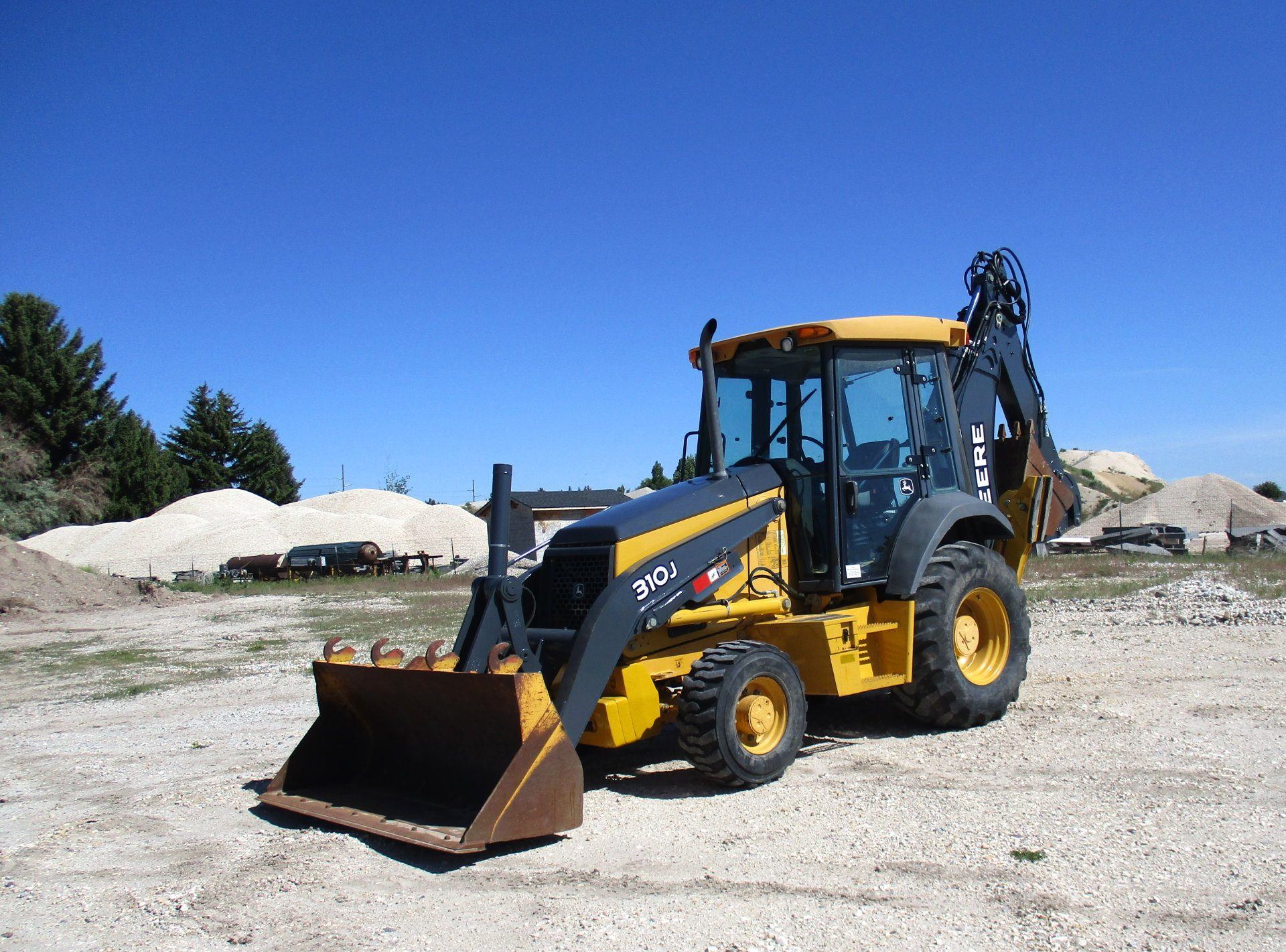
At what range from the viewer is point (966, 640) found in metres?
7.82

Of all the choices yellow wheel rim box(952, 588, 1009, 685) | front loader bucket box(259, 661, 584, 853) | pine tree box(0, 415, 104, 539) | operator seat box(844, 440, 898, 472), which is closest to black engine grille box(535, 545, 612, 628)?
front loader bucket box(259, 661, 584, 853)

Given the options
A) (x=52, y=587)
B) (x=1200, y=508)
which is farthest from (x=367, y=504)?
(x=1200, y=508)

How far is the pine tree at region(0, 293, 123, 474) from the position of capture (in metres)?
54.8

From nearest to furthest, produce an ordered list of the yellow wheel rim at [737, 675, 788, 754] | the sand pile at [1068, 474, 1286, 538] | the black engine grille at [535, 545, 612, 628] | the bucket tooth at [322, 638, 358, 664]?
the yellow wheel rim at [737, 675, 788, 754] < the black engine grille at [535, 545, 612, 628] < the bucket tooth at [322, 638, 358, 664] < the sand pile at [1068, 474, 1286, 538]

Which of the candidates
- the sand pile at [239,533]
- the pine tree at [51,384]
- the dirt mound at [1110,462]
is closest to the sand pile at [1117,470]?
the dirt mound at [1110,462]

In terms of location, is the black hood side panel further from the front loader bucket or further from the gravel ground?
the gravel ground

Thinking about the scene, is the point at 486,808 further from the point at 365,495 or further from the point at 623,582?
the point at 365,495

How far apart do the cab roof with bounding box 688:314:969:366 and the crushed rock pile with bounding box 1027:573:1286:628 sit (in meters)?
6.56

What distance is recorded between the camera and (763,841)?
5.16m

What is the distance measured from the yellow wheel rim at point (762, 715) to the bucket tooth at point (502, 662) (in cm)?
140

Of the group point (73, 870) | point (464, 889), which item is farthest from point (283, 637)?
point (464, 889)

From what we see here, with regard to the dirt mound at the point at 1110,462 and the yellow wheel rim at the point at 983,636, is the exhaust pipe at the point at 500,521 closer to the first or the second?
the yellow wheel rim at the point at 983,636

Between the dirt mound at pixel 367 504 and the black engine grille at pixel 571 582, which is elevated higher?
the dirt mound at pixel 367 504

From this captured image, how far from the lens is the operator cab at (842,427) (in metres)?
7.12
